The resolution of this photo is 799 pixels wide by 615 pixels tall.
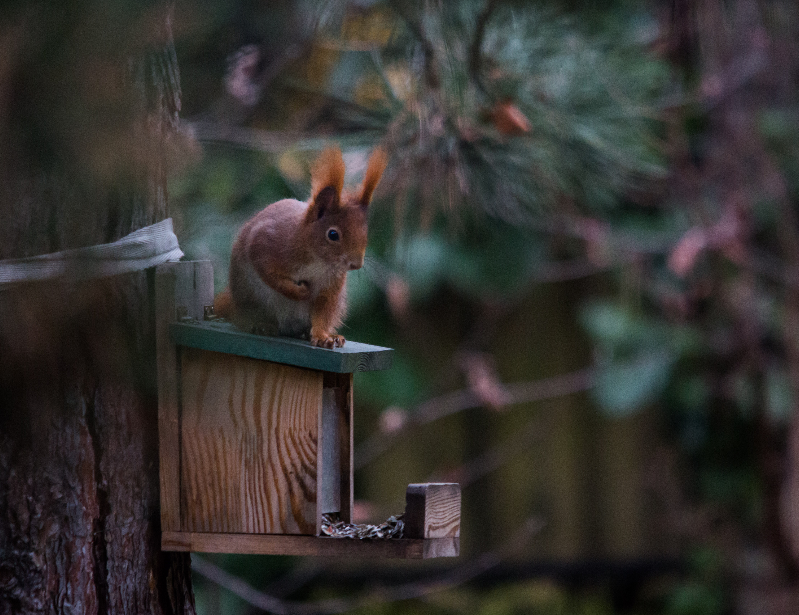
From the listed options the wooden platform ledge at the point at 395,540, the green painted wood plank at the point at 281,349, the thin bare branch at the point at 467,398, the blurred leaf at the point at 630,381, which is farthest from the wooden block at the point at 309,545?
the thin bare branch at the point at 467,398

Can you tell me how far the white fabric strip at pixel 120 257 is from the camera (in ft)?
2.88

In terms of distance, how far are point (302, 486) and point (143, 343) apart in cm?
28

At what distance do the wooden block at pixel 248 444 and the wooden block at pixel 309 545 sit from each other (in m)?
A: 0.01

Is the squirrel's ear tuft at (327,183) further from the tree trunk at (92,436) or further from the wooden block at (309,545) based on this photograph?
the wooden block at (309,545)

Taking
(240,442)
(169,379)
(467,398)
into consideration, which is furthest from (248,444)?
(467,398)

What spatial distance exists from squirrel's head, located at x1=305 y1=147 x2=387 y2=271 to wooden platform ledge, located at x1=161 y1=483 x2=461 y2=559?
1.02ft

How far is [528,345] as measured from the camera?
3.70m

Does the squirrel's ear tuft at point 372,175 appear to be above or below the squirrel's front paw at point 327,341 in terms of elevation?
above

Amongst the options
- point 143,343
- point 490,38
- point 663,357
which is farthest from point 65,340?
point 663,357

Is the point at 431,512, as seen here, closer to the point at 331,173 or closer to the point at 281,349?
the point at 281,349

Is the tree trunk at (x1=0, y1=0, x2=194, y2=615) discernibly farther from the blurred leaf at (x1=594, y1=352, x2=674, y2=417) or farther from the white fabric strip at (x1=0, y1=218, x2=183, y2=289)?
the blurred leaf at (x1=594, y1=352, x2=674, y2=417)

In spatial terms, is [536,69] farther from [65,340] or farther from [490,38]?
[65,340]

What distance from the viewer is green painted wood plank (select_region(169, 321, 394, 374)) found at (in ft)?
3.54

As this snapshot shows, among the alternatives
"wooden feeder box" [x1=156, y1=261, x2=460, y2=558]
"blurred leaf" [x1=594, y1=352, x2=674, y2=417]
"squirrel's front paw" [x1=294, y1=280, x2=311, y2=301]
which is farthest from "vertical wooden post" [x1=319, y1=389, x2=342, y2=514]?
"blurred leaf" [x1=594, y1=352, x2=674, y2=417]
